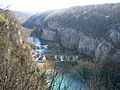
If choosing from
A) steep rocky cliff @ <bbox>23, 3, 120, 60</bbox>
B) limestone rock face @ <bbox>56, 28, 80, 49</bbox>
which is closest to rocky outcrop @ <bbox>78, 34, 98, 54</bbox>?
steep rocky cliff @ <bbox>23, 3, 120, 60</bbox>

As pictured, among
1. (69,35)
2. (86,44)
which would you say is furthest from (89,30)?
(86,44)

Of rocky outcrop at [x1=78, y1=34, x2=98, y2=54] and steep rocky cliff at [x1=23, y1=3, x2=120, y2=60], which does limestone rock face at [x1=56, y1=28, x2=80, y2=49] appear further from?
rocky outcrop at [x1=78, y1=34, x2=98, y2=54]

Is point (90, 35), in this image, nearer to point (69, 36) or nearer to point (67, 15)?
point (69, 36)

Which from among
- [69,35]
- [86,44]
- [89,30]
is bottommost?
[69,35]

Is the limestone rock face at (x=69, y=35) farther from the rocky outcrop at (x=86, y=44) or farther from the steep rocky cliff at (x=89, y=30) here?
the rocky outcrop at (x=86, y=44)

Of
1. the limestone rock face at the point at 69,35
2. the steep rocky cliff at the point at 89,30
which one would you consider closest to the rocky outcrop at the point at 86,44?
the steep rocky cliff at the point at 89,30

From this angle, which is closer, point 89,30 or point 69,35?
point 89,30

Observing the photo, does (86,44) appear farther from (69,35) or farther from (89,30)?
(69,35)

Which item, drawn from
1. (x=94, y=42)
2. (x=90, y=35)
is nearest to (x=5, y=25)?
(x=94, y=42)
